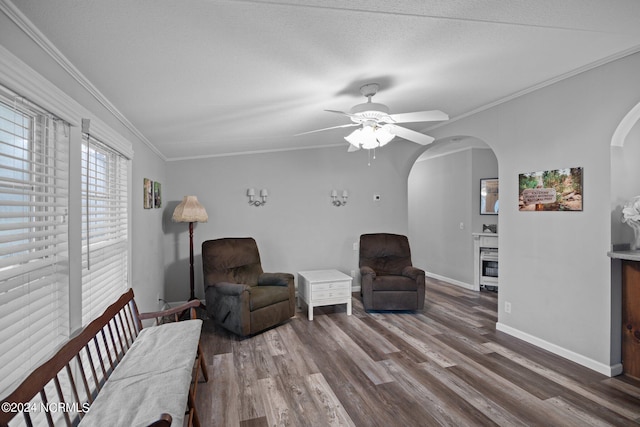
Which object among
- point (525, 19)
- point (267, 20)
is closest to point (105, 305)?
point (267, 20)

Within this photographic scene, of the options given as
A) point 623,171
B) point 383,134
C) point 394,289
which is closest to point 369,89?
point 383,134

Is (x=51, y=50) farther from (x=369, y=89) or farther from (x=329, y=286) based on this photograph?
(x=329, y=286)

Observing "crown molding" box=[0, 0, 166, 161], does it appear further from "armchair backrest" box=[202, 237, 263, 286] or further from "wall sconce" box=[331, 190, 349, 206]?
"wall sconce" box=[331, 190, 349, 206]

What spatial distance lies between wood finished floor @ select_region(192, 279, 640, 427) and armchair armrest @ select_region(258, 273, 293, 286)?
538 mm

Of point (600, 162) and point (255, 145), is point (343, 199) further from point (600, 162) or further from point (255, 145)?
point (600, 162)

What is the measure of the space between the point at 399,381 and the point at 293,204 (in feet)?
10.1

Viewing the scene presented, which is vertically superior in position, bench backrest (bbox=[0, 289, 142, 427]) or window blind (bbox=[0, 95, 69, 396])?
window blind (bbox=[0, 95, 69, 396])

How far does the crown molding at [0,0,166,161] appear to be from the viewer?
3.85 ft

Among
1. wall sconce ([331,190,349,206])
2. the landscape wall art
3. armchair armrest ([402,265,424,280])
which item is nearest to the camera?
the landscape wall art

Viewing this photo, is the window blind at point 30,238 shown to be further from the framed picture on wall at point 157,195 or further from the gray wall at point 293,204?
the gray wall at point 293,204

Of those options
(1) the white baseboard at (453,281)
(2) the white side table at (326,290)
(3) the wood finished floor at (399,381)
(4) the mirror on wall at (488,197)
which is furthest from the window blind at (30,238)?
(4) the mirror on wall at (488,197)

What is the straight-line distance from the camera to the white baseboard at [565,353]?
2.57m

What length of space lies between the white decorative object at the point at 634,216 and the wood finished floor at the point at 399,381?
114 cm

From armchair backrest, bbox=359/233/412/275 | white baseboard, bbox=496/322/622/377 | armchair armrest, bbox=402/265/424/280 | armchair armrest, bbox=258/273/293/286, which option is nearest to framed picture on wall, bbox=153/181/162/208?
armchair armrest, bbox=258/273/293/286
